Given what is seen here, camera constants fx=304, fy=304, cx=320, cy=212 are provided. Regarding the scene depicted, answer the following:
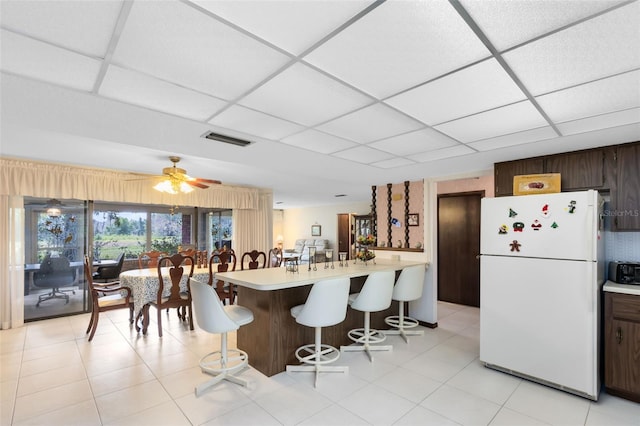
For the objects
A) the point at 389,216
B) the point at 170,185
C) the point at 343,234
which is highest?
the point at 170,185

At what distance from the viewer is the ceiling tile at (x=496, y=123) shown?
2035 mm

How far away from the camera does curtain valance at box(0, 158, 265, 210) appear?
4.21 meters

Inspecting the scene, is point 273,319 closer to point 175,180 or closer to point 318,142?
point 318,142

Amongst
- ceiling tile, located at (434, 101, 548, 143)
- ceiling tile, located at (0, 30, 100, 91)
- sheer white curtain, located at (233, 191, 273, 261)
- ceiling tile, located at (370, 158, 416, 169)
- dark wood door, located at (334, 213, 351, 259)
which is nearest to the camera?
ceiling tile, located at (0, 30, 100, 91)

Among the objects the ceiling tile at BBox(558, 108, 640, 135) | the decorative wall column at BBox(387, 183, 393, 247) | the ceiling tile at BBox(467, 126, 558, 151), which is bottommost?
the decorative wall column at BBox(387, 183, 393, 247)

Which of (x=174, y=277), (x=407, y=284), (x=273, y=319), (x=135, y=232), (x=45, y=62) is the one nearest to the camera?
(x=45, y=62)

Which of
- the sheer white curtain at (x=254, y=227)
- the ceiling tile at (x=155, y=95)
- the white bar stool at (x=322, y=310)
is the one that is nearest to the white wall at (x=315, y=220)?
the sheer white curtain at (x=254, y=227)

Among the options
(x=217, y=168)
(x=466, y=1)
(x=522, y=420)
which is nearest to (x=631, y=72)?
(x=466, y=1)

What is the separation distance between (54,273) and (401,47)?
→ 6.06m

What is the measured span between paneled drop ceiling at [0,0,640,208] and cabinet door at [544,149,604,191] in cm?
16

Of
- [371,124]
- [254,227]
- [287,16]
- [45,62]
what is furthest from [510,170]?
[254,227]

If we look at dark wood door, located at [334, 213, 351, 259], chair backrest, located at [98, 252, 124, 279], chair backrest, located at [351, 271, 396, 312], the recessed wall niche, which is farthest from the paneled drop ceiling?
dark wood door, located at [334, 213, 351, 259]

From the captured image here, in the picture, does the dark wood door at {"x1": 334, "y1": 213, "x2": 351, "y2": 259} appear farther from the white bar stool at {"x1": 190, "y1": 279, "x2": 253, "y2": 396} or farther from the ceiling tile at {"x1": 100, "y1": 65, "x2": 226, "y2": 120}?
the ceiling tile at {"x1": 100, "y1": 65, "x2": 226, "y2": 120}

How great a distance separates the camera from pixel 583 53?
138 cm
